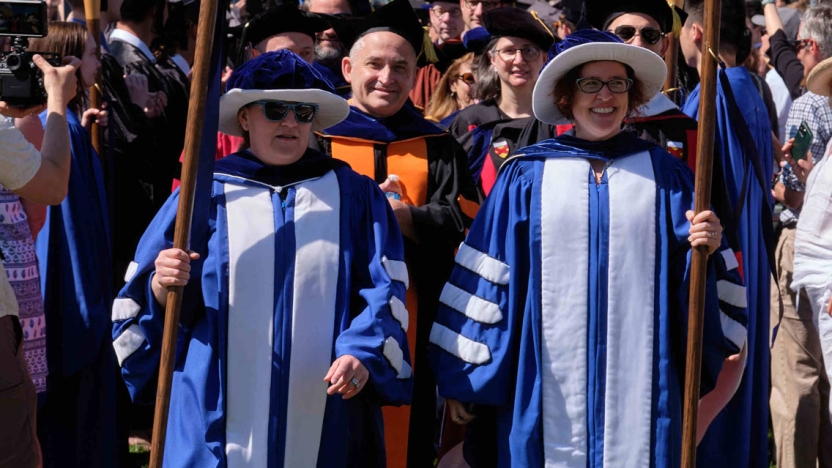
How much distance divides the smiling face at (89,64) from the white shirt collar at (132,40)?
60.1 inches

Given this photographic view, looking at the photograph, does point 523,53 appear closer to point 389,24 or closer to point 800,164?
point 389,24

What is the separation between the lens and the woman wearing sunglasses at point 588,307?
445 centimetres

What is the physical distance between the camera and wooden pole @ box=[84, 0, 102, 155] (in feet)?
20.8

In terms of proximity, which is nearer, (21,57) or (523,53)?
(21,57)

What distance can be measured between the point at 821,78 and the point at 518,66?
157 cm

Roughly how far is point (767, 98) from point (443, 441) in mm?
3246

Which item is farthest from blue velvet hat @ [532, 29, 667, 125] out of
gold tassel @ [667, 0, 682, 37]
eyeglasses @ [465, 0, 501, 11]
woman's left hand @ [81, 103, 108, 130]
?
eyeglasses @ [465, 0, 501, 11]

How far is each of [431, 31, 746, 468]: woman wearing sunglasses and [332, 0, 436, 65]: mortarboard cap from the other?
3.74 ft

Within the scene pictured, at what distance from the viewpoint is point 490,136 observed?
6.13 metres

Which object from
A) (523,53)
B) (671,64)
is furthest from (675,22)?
(523,53)

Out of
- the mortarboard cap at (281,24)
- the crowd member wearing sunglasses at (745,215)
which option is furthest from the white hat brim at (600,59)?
the mortarboard cap at (281,24)

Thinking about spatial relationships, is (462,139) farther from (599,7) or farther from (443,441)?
(443,441)

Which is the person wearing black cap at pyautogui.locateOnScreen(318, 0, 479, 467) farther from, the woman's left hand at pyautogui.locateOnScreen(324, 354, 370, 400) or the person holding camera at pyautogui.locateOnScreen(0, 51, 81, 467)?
the person holding camera at pyautogui.locateOnScreen(0, 51, 81, 467)

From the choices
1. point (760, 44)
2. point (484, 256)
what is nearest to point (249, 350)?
point (484, 256)
